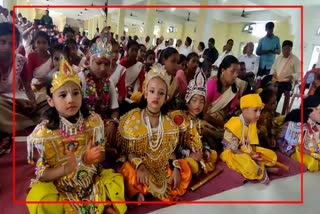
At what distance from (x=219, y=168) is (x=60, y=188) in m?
0.97

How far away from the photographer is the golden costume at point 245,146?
157 centimetres

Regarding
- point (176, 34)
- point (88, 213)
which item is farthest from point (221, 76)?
point (176, 34)

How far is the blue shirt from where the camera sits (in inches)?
125

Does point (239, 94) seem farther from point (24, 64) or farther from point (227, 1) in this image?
point (227, 1)

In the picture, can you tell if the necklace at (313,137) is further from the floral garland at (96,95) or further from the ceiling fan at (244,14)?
Result: the ceiling fan at (244,14)

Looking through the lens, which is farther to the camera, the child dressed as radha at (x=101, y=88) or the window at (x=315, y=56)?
the window at (x=315, y=56)

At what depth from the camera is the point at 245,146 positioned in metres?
1.66

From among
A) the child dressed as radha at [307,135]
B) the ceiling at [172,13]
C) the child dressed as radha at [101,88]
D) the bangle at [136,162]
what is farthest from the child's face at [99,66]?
the ceiling at [172,13]

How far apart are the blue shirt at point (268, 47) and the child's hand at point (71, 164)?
9.17 ft

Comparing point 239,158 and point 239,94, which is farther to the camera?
point 239,94

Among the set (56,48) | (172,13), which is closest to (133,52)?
(56,48)

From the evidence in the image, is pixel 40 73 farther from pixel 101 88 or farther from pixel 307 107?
pixel 307 107

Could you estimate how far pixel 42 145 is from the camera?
3.34ft

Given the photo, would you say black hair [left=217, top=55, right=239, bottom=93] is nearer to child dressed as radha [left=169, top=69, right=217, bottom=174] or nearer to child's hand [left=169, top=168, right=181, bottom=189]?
child dressed as radha [left=169, top=69, right=217, bottom=174]
